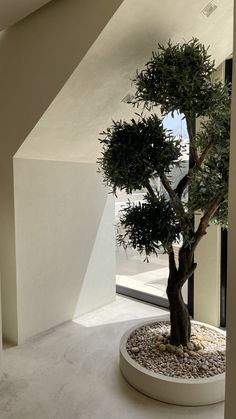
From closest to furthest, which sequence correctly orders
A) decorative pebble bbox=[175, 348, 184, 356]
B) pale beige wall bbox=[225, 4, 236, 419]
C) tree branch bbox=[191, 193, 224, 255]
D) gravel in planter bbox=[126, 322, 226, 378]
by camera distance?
pale beige wall bbox=[225, 4, 236, 419] → tree branch bbox=[191, 193, 224, 255] → gravel in planter bbox=[126, 322, 226, 378] → decorative pebble bbox=[175, 348, 184, 356]

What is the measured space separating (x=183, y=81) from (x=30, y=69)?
1197 millimetres

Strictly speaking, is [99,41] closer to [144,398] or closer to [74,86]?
[74,86]

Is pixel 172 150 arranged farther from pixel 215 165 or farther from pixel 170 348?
pixel 170 348

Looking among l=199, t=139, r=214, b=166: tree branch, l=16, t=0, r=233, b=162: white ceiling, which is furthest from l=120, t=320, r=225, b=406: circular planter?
l=16, t=0, r=233, b=162: white ceiling

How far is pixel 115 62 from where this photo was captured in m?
2.15

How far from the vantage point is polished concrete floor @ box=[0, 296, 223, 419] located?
1.89 meters

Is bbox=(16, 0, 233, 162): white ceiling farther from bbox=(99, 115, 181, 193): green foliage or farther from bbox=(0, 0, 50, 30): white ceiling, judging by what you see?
bbox=(0, 0, 50, 30): white ceiling

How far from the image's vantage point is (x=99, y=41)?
1.94 metres

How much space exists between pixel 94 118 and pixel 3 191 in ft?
3.22

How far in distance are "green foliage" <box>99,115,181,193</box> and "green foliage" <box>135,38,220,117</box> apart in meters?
0.16

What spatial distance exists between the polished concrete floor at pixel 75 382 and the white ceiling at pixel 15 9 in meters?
2.56

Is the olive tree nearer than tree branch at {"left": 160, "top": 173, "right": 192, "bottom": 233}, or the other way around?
the olive tree

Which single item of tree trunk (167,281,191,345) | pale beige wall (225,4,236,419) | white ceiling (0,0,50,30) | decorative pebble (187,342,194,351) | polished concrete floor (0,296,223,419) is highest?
white ceiling (0,0,50,30)

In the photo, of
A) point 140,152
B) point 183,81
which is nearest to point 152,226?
point 140,152
